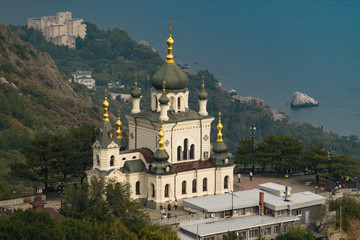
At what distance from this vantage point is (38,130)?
92.6 m

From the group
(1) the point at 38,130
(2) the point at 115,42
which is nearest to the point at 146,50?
(2) the point at 115,42

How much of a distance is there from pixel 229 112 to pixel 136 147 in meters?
83.6

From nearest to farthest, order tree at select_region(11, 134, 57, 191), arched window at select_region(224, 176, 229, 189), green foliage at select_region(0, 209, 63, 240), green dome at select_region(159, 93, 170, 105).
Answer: green foliage at select_region(0, 209, 63, 240), green dome at select_region(159, 93, 170, 105), tree at select_region(11, 134, 57, 191), arched window at select_region(224, 176, 229, 189)

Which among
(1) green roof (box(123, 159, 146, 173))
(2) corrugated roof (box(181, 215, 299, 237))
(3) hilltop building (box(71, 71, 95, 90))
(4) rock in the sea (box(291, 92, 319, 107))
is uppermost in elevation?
(3) hilltop building (box(71, 71, 95, 90))

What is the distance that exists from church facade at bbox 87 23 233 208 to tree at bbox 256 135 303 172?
5.49m

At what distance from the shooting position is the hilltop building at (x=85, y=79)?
16125 cm

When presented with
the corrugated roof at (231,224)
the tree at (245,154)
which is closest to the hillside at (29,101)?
the tree at (245,154)

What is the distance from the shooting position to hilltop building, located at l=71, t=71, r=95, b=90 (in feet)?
529

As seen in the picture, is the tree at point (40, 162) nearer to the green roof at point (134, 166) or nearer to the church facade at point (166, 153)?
the church facade at point (166, 153)

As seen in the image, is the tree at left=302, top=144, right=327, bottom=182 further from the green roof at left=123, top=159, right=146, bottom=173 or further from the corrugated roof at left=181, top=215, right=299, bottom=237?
the green roof at left=123, top=159, right=146, bottom=173

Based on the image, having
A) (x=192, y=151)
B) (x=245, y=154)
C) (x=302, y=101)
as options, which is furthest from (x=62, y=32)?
(x=192, y=151)

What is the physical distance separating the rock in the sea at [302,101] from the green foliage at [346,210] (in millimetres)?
109429

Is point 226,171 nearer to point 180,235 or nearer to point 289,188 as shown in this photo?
point 289,188

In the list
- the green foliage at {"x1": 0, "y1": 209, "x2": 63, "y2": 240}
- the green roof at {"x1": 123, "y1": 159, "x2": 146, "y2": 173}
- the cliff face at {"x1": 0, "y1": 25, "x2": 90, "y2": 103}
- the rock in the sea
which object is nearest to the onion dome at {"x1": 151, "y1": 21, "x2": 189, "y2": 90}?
the green roof at {"x1": 123, "y1": 159, "x2": 146, "y2": 173}
